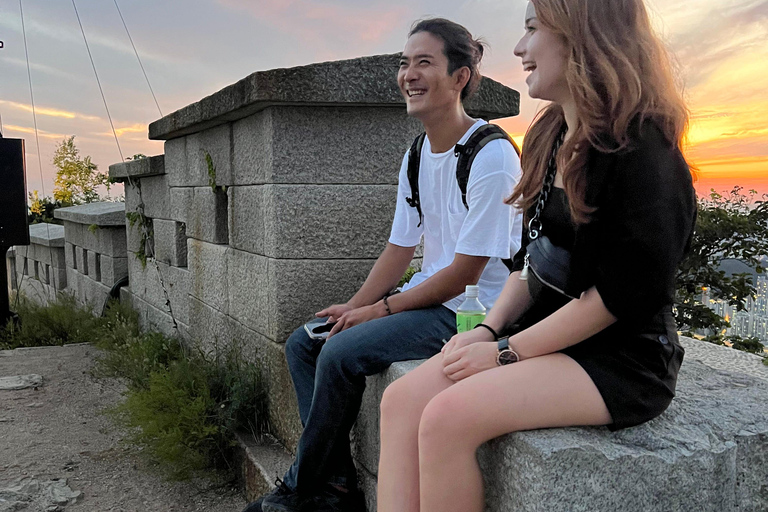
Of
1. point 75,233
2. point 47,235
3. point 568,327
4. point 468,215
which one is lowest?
point 47,235

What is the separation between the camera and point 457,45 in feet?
9.39

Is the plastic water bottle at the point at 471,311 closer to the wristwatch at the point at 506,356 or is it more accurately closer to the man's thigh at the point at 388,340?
the man's thigh at the point at 388,340

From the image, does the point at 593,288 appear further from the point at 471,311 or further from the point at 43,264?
the point at 43,264

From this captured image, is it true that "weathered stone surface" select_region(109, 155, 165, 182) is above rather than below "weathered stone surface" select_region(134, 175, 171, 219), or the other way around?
above

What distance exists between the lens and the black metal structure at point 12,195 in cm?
791

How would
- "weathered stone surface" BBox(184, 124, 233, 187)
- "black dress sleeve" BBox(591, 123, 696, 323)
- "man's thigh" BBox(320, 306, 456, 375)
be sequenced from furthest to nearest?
1. "weathered stone surface" BBox(184, 124, 233, 187)
2. "man's thigh" BBox(320, 306, 456, 375)
3. "black dress sleeve" BBox(591, 123, 696, 323)

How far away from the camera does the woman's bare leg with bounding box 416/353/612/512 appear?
1743 mm

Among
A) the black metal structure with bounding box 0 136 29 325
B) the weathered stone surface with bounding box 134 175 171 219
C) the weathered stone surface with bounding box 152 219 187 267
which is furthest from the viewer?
the black metal structure with bounding box 0 136 29 325

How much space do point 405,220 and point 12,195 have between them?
21.3 ft

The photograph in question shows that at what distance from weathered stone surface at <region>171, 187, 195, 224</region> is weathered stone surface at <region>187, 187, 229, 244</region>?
0.12 metres

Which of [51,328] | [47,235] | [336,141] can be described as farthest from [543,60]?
[47,235]

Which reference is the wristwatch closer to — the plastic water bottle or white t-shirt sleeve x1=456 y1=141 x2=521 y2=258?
the plastic water bottle

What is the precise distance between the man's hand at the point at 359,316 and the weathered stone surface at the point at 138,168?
3786mm

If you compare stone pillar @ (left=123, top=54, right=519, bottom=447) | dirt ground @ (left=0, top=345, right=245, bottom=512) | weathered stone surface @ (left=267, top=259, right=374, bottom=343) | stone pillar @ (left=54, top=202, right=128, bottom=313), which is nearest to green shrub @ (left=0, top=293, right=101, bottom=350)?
stone pillar @ (left=54, top=202, right=128, bottom=313)
